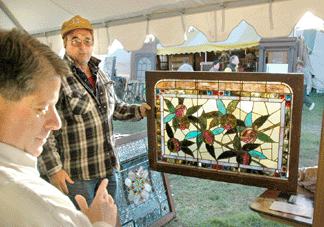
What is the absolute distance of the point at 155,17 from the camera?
9.02 feet

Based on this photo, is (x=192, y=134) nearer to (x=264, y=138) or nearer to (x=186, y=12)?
(x=264, y=138)

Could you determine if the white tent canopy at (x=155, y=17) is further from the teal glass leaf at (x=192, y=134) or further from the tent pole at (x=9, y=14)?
the teal glass leaf at (x=192, y=134)

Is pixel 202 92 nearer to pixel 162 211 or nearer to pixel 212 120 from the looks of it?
pixel 212 120

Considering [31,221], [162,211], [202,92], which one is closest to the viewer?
[31,221]

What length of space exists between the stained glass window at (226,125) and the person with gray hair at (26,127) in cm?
110

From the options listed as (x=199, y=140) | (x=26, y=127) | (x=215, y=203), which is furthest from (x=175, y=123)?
(x=215, y=203)

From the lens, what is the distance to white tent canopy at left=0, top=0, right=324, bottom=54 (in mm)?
2146

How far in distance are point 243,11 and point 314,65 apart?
11795 mm

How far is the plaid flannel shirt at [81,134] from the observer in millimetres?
1683

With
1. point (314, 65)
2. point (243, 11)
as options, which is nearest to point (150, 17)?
point (243, 11)

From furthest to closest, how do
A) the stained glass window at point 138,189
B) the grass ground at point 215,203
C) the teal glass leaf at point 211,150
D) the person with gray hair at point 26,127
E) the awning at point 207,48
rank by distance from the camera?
the awning at point 207,48 < the grass ground at point 215,203 < the stained glass window at point 138,189 < the teal glass leaf at point 211,150 < the person with gray hair at point 26,127

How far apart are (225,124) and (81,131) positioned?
2.89ft

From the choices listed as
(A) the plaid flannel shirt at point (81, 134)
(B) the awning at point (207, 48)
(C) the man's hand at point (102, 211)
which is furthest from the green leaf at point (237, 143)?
(B) the awning at point (207, 48)

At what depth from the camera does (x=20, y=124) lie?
0.66m
